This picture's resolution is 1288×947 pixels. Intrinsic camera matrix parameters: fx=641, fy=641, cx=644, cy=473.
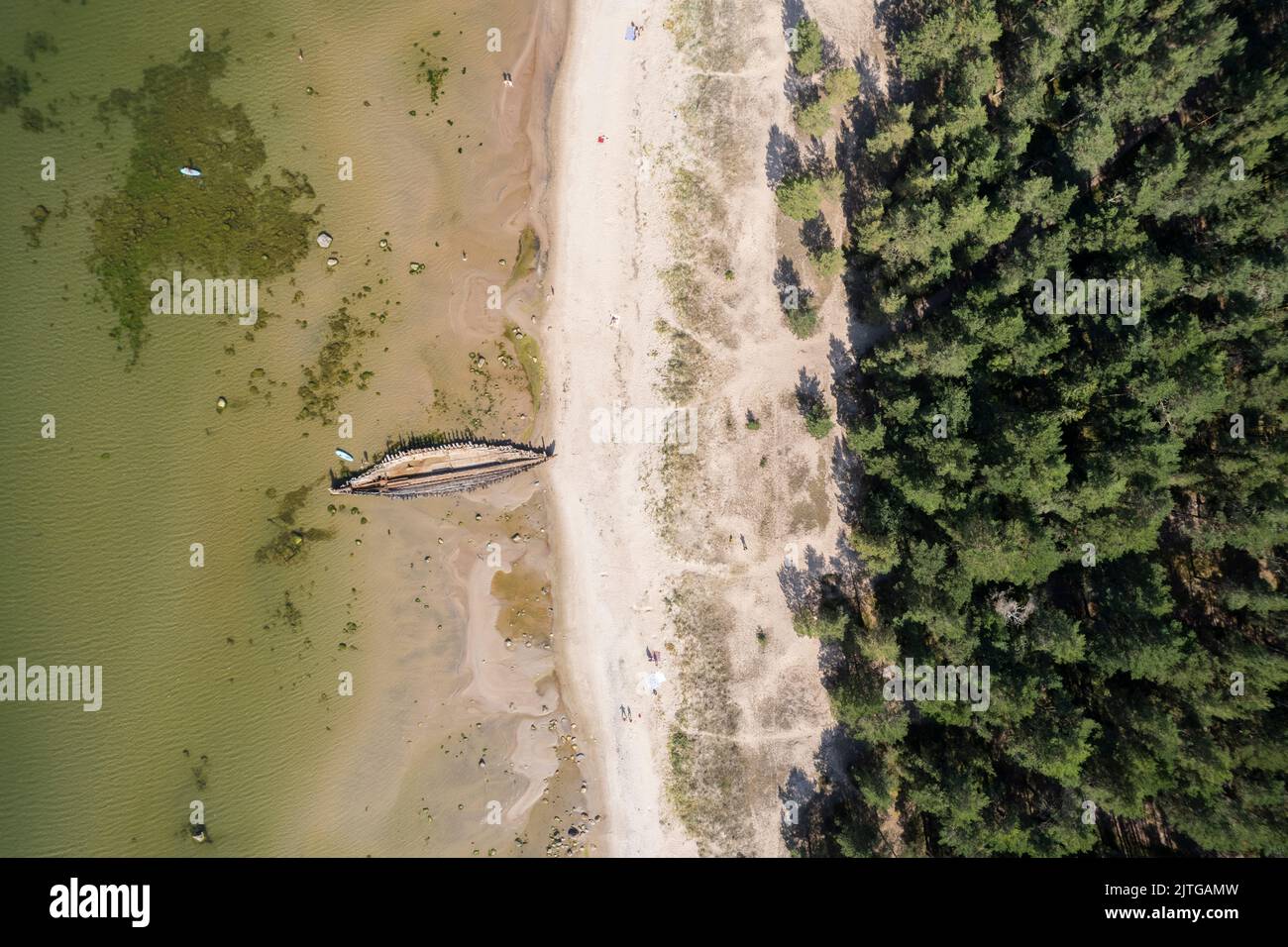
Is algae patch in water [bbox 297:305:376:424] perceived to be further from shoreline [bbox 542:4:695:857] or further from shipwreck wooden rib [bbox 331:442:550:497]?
shoreline [bbox 542:4:695:857]

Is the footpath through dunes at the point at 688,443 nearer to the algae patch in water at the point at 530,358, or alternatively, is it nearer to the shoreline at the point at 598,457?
the shoreline at the point at 598,457

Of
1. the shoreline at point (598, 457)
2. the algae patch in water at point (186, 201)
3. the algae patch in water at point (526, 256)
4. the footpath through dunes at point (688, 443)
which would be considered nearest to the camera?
the algae patch in water at point (186, 201)

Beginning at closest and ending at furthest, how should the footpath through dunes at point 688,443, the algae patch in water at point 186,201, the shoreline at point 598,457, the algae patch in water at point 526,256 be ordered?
the algae patch in water at point 186,201 → the footpath through dunes at point 688,443 → the shoreline at point 598,457 → the algae patch in water at point 526,256

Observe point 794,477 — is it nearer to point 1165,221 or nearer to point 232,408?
point 1165,221

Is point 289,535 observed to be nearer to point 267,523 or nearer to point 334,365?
point 267,523

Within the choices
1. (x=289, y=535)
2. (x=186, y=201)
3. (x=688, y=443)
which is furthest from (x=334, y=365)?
(x=688, y=443)

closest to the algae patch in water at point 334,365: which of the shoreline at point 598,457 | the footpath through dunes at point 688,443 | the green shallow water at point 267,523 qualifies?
the green shallow water at point 267,523

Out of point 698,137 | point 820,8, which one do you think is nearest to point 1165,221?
point 820,8
